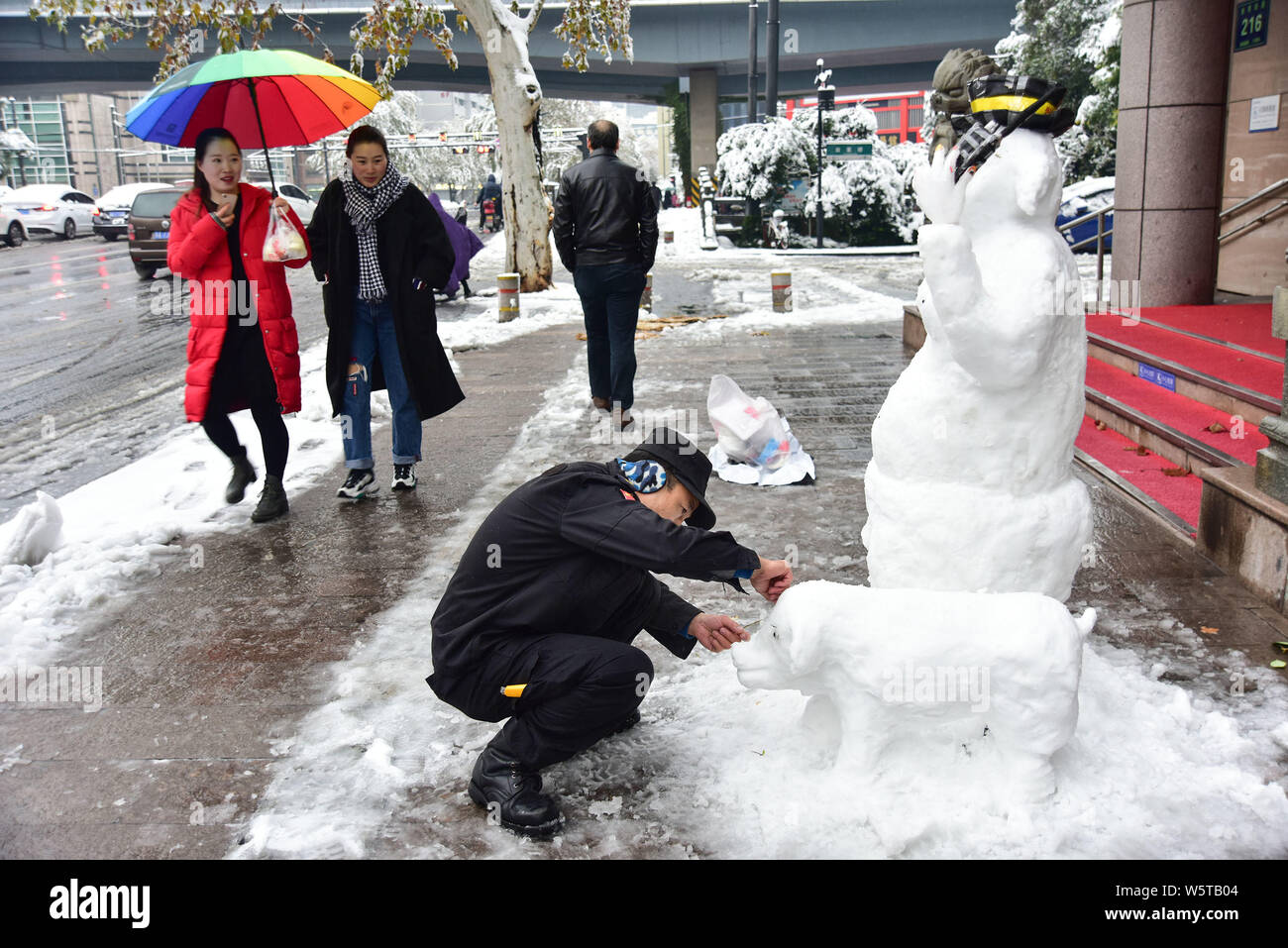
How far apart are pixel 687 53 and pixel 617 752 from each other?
35093 mm

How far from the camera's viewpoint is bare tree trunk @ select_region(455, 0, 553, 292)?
13164mm

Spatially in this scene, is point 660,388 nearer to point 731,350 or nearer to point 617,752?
point 731,350

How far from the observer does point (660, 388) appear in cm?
861

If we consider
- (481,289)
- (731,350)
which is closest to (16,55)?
(481,289)

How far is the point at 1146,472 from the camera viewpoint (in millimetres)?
5898

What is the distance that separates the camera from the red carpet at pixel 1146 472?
5.32m

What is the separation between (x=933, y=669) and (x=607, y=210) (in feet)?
16.7

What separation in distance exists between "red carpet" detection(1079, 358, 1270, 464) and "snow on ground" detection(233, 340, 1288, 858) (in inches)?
95.6

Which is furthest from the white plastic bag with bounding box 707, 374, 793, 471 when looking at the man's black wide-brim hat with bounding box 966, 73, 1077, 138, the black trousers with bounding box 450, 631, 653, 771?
the black trousers with bounding box 450, 631, 653, 771

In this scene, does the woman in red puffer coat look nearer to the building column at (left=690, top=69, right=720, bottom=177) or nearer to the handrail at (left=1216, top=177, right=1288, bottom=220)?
the handrail at (left=1216, top=177, right=1288, bottom=220)

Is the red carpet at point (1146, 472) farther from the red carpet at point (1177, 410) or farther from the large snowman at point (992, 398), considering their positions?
the large snowman at point (992, 398)

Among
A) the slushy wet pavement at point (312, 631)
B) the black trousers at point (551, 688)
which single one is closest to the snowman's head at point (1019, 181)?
the black trousers at point (551, 688)

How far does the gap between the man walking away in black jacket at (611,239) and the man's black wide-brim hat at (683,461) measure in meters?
4.29
